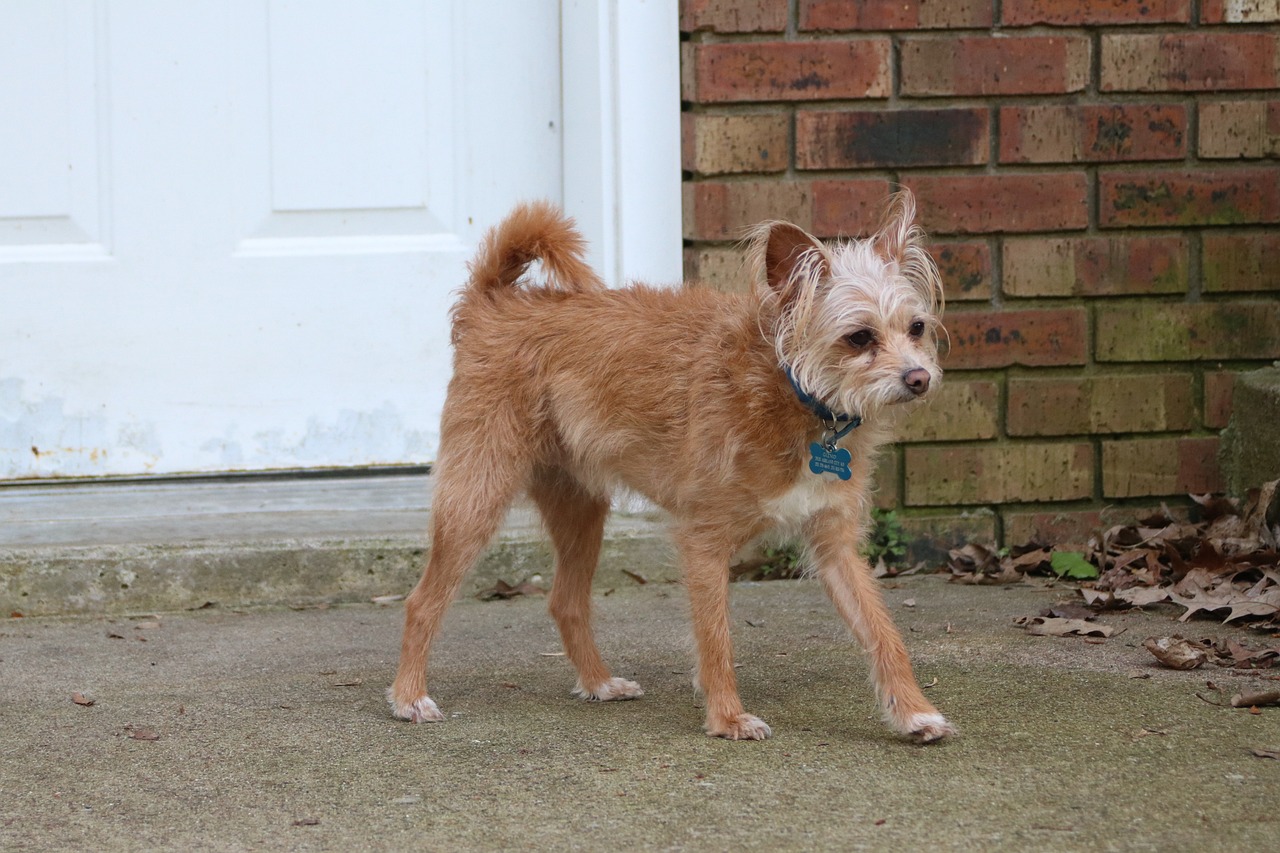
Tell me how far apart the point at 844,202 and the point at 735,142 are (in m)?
0.40

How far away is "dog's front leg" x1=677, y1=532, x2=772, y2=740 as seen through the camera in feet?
10.2

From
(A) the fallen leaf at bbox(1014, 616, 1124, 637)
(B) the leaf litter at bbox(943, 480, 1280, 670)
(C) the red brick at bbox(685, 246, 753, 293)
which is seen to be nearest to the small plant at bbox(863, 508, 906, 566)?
(B) the leaf litter at bbox(943, 480, 1280, 670)

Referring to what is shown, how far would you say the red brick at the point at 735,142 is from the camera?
4477mm

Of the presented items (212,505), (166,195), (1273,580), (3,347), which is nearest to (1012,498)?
(1273,580)

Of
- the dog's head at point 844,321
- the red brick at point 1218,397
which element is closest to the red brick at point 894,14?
the red brick at point 1218,397

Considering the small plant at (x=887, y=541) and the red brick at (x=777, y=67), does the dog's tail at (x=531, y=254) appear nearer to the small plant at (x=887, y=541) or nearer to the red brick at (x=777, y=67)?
the red brick at (x=777, y=67)

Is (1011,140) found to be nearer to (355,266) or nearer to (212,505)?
(355,266)

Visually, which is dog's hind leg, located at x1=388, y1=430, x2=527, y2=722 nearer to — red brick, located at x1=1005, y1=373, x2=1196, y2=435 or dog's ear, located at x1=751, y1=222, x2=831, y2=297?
dog's ear, located at x1=751, y1=222, x2=831, y2=297

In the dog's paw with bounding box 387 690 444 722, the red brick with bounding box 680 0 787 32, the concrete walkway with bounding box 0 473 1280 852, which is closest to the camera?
the concrete walkway with bounding box 0 473 1280 852

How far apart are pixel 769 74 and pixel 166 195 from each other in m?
2.08

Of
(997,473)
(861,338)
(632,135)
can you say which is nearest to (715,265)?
(632,135)

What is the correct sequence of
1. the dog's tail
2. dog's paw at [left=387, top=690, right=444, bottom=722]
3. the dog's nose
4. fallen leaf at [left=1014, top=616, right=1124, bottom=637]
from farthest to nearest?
1. fallen leaf at [left=1014, top=616, right=1124, bottom=637]
2. the dog's tail
3. dog's paw at [left=387, top=690, right=444, bottom=722]
4. the dog's nose

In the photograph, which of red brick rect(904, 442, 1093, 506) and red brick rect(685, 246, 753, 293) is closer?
red brick rect(685, 246, 753, 293)

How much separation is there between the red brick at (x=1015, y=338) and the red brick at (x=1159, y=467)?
366mm
